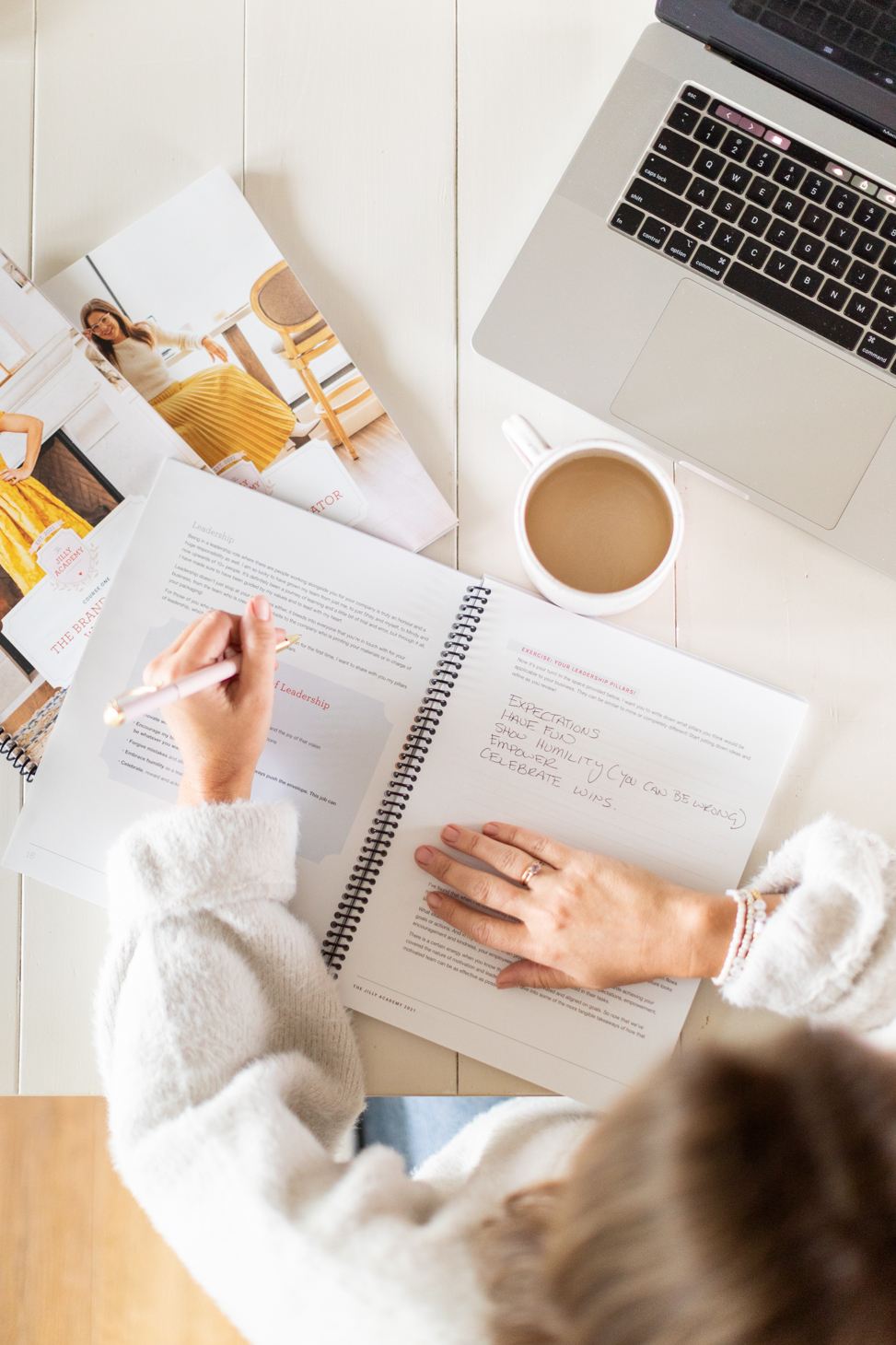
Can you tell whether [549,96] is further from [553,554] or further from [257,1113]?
[257,1113]

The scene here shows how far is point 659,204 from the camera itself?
2.00 feet

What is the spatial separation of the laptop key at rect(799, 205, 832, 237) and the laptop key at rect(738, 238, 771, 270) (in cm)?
3

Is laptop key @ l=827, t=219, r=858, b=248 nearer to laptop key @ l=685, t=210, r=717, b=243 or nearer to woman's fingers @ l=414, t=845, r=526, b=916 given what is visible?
A: laptop key @ l=685, t=210, r=717, b=243

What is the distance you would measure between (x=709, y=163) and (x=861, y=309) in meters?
0.15

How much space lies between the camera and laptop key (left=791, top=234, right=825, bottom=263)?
1.98 ft

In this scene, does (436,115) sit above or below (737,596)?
above

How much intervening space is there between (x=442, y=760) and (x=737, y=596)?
0.24 m

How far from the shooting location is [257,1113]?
0.50 metres

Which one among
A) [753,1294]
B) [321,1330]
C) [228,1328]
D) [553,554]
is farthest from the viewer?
[228,1328]

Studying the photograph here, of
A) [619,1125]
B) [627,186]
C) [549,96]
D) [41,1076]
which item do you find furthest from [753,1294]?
[549,96]

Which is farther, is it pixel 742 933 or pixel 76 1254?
pixel 76 1254

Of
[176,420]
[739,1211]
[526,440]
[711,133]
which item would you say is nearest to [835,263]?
[711,133]

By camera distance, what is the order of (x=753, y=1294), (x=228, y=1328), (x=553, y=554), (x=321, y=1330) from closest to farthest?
(x=753, y=1294) < (x=321, y=1330) < (x=553, y=554) < (x=228, y=1328)

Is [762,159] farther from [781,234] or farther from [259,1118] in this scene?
[259,1118]
